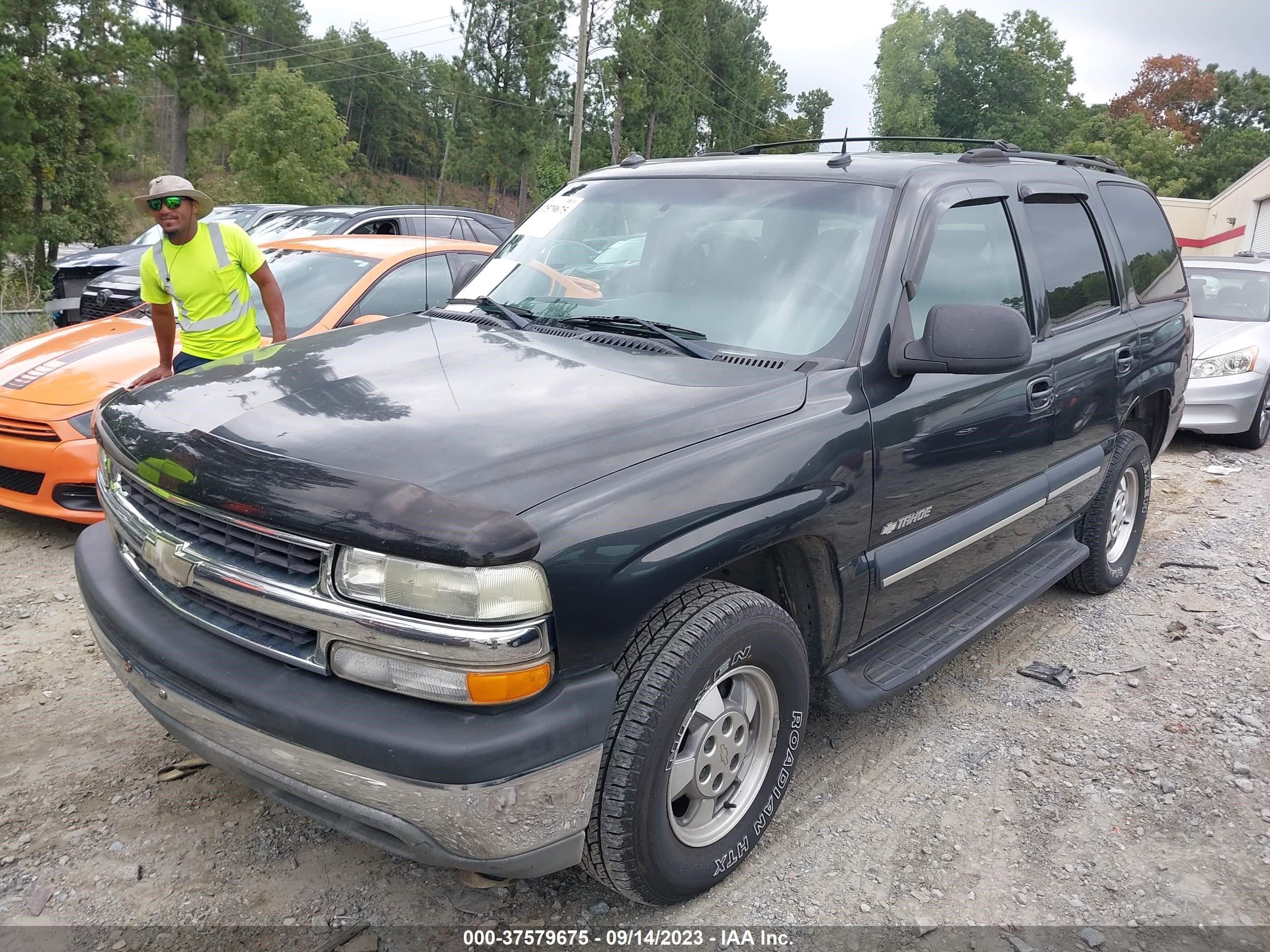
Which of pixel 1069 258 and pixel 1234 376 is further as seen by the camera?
pixel 1234 376

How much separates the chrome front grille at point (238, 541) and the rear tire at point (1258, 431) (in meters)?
9.07

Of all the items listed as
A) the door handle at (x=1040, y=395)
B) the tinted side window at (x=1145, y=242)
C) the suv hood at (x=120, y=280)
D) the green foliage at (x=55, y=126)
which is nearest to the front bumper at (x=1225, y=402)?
the tinted side window at (x=1145, y=242)

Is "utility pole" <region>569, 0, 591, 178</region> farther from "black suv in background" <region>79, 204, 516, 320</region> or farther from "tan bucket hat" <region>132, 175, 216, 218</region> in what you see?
"tan bucket hat" <region>132, 175, 216, 218</region>

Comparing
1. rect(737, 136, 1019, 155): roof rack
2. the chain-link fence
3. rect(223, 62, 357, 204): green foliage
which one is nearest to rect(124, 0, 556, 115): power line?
rect(223, 62, 357, 204): green foliage

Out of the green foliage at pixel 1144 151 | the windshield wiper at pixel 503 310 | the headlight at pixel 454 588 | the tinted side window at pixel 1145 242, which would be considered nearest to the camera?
the headlight at pixel 454 588

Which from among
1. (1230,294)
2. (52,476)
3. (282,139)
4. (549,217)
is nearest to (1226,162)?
(282,139)

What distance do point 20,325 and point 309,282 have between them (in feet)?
17.8

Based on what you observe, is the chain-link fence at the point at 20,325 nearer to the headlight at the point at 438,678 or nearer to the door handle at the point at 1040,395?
the headlight at the point at 438,678

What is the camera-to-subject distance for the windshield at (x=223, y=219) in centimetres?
1234

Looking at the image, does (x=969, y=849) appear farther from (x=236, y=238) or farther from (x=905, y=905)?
(x=236, y=238)

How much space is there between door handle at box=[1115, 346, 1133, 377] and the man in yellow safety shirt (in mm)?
4050

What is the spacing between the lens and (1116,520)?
16.3ft

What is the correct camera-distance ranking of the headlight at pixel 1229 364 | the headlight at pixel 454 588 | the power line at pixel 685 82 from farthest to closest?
the power line at pixel 685 82 < the headlight at pixel 1229 364 < the headlight at pixel 454 588

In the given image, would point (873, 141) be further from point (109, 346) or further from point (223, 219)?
point (223, 219)
